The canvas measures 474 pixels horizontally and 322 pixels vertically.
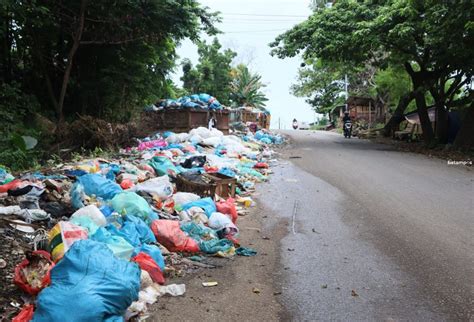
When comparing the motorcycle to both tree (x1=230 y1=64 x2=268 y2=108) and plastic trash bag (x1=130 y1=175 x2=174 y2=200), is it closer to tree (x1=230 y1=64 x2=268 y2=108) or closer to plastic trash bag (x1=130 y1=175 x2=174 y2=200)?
tree (x1=230 y1=64 x2=268 y2=108)

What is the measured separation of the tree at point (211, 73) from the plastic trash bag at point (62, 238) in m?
29.0

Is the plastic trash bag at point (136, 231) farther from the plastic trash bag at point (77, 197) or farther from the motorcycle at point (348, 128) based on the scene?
the motorcycle at point (348, 128)

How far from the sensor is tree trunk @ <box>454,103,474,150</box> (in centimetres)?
1360

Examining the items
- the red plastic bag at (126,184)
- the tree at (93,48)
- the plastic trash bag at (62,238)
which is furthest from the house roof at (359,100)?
the plastic trash bag at (62,238)

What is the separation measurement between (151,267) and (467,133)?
12919 millimetres

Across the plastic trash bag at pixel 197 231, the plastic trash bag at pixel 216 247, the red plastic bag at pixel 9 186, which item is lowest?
the plastic trash bag at pixel 216 247

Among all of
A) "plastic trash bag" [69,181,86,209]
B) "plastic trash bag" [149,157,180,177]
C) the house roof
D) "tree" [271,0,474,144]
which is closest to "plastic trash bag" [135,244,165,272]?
"plastic trash bag" [69,181,86,209]

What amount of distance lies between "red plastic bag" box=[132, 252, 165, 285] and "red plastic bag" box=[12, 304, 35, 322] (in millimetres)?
1019

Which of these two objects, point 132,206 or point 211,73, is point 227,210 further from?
point 211,73

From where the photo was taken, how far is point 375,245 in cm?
488

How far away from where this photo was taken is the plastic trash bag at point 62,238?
11.7 feet

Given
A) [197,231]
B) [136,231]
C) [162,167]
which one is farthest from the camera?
[162,167]

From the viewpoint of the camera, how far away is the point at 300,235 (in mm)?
5367

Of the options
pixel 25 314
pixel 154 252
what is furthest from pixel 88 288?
pixel 154 252
